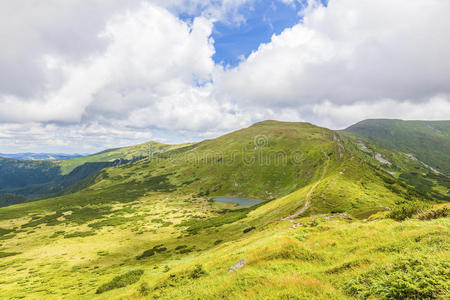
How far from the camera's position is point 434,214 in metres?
22.0

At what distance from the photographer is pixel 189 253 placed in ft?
166

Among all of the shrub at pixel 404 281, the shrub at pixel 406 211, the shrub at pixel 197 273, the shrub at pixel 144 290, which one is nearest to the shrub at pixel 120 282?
the shrub at pixel 144 290

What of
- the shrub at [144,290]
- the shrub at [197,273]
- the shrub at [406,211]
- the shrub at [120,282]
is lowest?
the shrub at [120,282]

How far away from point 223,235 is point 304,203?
1192 inches

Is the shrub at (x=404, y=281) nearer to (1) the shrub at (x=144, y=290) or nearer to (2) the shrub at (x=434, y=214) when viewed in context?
(2) the shrub at (x=434, y=214)

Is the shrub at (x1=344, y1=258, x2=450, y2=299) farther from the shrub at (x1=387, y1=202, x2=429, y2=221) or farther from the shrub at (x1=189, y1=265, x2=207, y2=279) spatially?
the shrub at (x1=387, y1=202, x2=429, y2=221)

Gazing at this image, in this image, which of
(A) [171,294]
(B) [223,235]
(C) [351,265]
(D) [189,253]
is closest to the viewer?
(C) [351,265]

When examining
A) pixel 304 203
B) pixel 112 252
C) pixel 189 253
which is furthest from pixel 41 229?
pixel 304 203

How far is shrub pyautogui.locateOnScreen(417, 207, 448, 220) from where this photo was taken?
830 inches

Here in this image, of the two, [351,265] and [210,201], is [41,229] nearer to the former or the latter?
[210,201]

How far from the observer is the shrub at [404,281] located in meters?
7.97

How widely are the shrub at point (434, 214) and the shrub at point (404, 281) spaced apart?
1762cm

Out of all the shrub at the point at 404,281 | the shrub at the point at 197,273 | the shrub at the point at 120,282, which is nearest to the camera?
the shrub at the point at 404,281

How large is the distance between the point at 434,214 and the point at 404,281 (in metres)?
20.9
